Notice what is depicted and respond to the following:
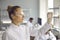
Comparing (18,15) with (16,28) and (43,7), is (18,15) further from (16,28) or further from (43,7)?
(43,7)

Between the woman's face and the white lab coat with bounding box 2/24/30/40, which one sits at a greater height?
the woman's face

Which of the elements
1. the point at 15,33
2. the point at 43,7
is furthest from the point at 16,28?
the point at 43,7

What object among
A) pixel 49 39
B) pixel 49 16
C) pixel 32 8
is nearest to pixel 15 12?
pixel 49 16

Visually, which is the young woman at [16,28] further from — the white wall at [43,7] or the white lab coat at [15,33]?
the white wall at [43,7]

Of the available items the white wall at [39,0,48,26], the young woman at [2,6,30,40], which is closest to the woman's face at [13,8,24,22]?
the young woman at [2,6,30,40]

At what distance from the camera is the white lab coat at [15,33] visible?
1298mm

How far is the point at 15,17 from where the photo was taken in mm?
1319

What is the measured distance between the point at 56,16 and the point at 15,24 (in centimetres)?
404

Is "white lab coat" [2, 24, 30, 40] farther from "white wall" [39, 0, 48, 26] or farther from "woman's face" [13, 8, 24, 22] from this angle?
"white wall" [39, 0, 48, 26]

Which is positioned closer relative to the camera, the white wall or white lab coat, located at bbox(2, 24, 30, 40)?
white lab coat, located at bbox(2, 24, 30, 40)

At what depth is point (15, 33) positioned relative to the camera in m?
1.32

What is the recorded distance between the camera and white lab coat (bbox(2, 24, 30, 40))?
1298mm

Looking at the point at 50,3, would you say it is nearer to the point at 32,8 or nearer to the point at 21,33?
the point at 32,8

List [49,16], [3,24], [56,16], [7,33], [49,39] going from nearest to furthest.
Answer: [7,33] < [49,16] < [49,39] < [3,24] < [56,16]
